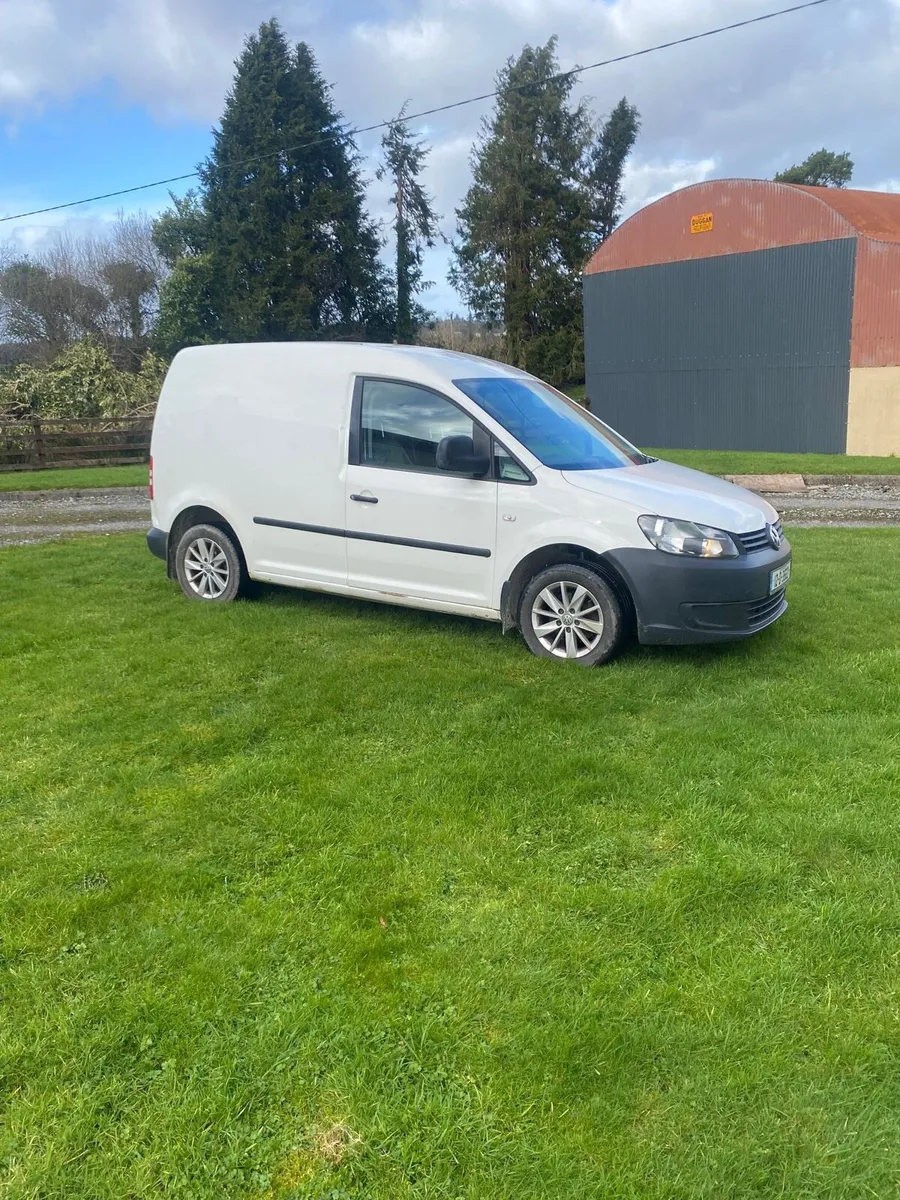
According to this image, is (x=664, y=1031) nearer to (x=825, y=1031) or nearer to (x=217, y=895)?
(x=825, y=1031)

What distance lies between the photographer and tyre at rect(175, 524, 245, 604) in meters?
6.90

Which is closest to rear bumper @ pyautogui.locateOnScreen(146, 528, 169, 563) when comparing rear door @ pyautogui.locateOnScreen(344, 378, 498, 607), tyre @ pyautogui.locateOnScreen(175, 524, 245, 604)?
tyre @ pyautogui.locateOnScreen(175, 524, 245, 604)

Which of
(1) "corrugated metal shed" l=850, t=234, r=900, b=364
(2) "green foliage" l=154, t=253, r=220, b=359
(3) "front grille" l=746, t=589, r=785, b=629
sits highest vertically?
(2) "green foliage" l=154, t=253, r=220, b=359

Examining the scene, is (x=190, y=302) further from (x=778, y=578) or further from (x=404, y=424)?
(x=778, y=578)

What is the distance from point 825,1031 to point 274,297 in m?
34.4

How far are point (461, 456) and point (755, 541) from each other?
184 cm

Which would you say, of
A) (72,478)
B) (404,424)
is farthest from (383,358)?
(72,478)

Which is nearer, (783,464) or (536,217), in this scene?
(783,464)

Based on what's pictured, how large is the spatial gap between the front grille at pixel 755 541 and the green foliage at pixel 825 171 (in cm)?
5353

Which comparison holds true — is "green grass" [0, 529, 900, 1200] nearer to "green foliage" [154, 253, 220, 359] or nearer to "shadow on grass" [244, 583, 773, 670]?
"shadow on grass" [244, 583, 773, 670]

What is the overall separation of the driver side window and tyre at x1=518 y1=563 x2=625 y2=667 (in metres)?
1.09

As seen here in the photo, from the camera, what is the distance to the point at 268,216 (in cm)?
3328

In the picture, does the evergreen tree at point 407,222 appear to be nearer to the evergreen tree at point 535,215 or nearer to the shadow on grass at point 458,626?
the evergreen tree at point 535,215

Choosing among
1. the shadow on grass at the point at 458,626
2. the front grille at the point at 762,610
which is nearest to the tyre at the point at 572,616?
the shadow on grass at the point at 458,626
